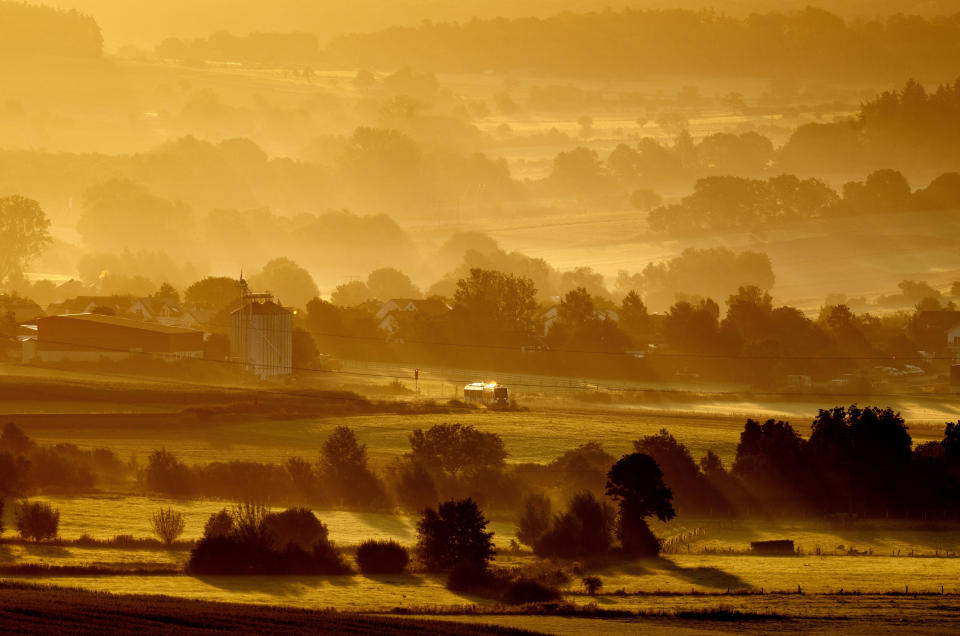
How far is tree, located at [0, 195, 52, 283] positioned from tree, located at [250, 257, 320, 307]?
15.1 metres

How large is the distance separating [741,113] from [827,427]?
16673cm

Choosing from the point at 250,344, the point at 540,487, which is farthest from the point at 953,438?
the point at 250,344

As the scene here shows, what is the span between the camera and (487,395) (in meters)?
46.9

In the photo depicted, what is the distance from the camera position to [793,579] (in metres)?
26.8

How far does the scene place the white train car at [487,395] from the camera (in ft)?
152

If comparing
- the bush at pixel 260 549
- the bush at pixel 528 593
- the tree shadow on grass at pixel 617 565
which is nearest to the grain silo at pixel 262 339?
the bush at pixel 260 549

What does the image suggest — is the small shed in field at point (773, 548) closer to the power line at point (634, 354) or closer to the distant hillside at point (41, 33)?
the power line at point (634, 354)

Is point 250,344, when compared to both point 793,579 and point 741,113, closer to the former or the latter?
point 793,579

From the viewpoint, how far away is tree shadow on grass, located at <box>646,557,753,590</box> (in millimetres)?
26375

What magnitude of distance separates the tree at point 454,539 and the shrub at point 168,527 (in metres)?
4.79

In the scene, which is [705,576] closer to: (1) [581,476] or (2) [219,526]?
(1) [581,476]

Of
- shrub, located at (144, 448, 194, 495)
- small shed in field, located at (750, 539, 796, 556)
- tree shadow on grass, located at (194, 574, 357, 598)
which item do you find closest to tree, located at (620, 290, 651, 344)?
shrub, located at (144, 448, 194, 495)

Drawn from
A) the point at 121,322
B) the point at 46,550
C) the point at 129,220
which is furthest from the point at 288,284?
the point at 46,550

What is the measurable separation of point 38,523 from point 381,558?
674cm
